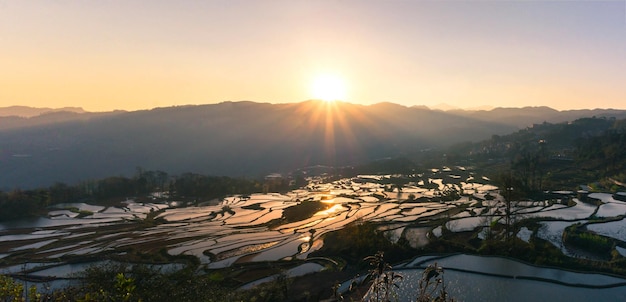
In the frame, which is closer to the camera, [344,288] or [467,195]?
[344,288]

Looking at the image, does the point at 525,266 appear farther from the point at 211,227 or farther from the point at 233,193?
the point at 233,193

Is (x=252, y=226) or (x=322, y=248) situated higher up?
(x=322, y=248)

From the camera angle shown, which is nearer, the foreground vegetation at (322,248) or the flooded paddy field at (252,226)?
the foreground vegetation at (322,248)

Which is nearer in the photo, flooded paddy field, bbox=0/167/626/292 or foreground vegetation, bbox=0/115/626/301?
foreground vegetation, bbox=0/115/626/301

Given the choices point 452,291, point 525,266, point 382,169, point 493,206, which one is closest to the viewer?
point 452,291

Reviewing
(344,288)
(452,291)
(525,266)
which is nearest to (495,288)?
(452,291)

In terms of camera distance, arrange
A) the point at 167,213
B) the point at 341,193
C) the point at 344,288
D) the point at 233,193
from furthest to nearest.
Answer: the point at 233,193 → the point at 341,193 → the point at 167,213 → the point at 344,288

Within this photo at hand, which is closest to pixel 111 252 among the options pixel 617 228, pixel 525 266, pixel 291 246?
pixel 291 246

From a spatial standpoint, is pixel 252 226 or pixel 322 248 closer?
pixel 322 248
